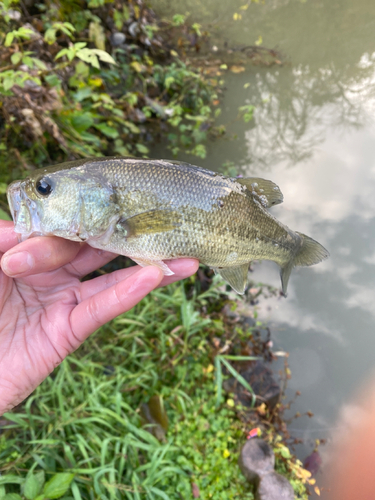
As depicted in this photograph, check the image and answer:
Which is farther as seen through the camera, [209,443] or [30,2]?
[30,2]

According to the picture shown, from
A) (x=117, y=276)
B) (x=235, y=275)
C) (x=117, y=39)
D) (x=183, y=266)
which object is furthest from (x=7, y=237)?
(x=117, y=39)

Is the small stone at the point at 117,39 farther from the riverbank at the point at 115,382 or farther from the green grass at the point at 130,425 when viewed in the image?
the green grass at the point at 130,425

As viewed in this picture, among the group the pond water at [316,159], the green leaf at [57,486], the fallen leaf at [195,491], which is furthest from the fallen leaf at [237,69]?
the green leaf at [57,486]

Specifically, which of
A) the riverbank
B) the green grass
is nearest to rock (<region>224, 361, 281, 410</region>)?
the riverbank

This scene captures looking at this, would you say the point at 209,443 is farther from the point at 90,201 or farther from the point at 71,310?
the point at 90,201

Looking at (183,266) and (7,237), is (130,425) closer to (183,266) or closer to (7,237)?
(183,266)

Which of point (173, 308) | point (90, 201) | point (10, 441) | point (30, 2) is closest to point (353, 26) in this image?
point (30, 2)
